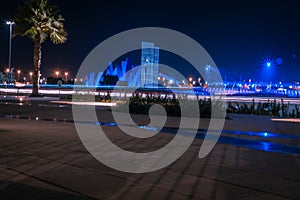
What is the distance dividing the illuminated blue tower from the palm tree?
204 feet

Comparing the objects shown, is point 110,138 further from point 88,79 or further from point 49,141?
point 88,79

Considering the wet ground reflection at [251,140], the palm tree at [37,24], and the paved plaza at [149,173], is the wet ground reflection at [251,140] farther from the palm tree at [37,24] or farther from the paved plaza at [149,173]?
the palm tree at [37,24]

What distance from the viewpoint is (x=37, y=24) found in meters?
48.3

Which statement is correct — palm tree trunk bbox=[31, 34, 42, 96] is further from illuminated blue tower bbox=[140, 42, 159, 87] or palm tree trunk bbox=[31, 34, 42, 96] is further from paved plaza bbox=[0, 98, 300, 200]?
illuminated blue tower bbox=[140, 42, 159, 87]

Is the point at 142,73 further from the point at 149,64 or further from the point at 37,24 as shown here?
the point at 37,24

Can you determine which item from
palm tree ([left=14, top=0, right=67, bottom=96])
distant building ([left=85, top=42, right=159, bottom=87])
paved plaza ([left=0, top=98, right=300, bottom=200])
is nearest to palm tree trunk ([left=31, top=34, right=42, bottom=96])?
palm tree ([left=14, top=0, right=67, bottom=96])

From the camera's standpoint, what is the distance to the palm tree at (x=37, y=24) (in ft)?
159

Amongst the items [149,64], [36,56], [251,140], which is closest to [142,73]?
[149,64]

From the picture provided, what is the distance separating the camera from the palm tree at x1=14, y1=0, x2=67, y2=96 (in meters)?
48.4

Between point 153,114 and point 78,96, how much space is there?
62.5ft

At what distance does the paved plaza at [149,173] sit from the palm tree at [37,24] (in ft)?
119

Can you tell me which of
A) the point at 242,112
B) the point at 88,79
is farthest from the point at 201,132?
the point at 88,79

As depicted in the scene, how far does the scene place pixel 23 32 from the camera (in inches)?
1908

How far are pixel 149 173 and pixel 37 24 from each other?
42430mm
